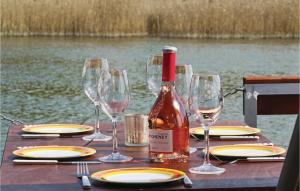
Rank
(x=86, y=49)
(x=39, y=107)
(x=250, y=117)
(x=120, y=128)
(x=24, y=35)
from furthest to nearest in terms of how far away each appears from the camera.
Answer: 1. (x=24, y=35)
2. (x=86, y=49)
3. (x=39, y=107)
4. (x=250, y=117)
5. (x=120, y=128)

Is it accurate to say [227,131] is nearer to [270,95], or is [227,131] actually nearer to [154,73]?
[154,73]

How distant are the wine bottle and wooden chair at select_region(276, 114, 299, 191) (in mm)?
550

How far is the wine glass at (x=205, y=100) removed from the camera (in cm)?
155

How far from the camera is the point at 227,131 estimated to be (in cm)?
208

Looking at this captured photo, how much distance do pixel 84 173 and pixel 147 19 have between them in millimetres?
14980

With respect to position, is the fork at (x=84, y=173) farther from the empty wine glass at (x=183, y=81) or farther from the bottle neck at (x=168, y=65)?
the empty wine glass at (x=183, y=81)

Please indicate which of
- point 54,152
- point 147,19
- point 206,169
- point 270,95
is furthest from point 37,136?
point 147,19

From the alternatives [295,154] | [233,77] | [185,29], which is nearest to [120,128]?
[295,154]

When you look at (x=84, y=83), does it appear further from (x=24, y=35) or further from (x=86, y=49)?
(x=24, y=35)

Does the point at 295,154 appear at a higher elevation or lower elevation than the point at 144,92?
higher

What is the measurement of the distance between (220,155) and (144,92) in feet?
20.9

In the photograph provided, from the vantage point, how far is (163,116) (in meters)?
1.64

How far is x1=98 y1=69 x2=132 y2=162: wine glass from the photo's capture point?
5.56 feet

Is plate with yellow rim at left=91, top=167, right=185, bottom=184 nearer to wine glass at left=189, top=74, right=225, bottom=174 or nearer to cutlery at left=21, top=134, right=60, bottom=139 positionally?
wine glass at left=189, top=74, right=225, bottom=174
